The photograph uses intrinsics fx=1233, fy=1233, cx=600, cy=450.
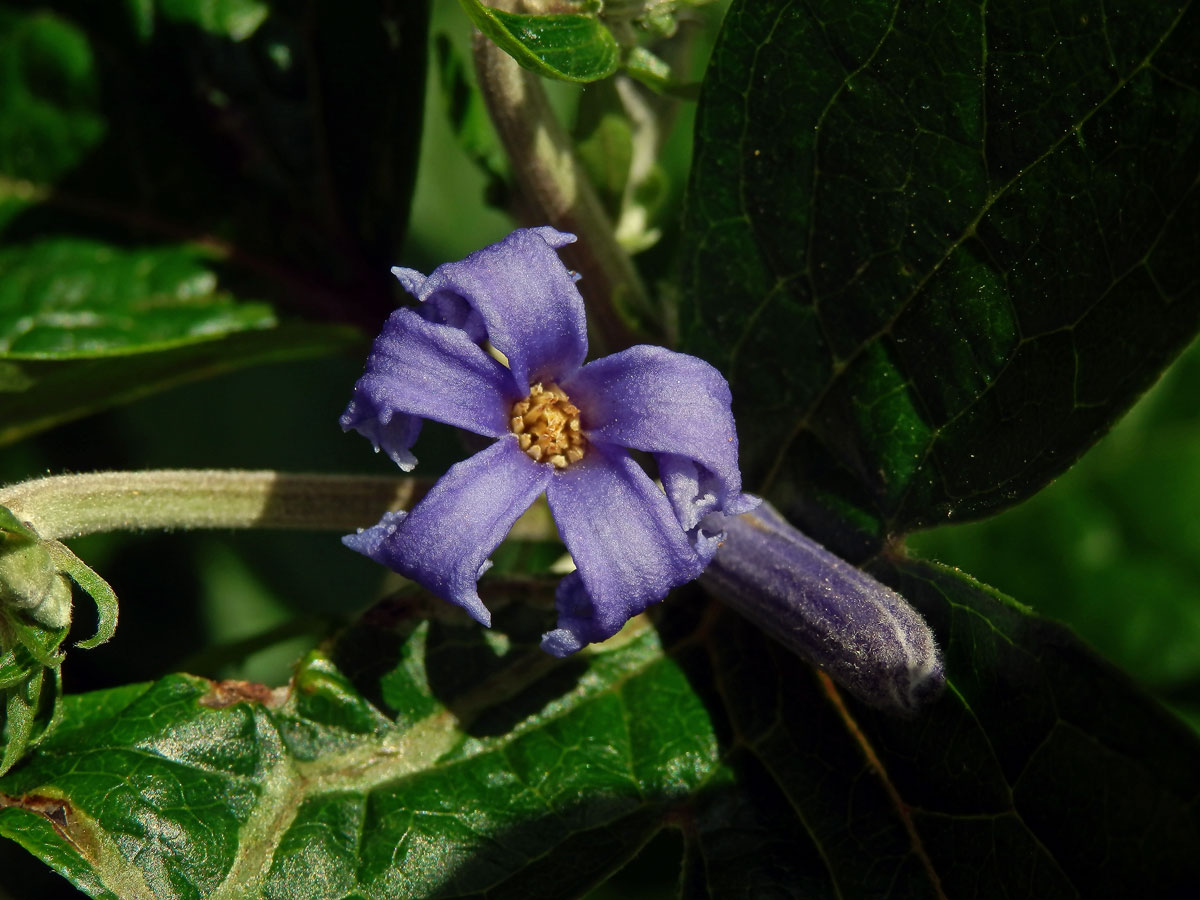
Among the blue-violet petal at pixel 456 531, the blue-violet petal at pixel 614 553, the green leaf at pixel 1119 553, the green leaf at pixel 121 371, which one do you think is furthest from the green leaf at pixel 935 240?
the green leaf at pixel 1119 553

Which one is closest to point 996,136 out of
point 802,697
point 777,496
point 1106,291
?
point 1106,291

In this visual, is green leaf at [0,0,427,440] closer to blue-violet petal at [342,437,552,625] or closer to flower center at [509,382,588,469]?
flower center at [509,382,588,469]

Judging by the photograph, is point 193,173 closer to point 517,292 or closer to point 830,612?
point 517,292

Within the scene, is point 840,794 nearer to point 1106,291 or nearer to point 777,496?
point 777,496

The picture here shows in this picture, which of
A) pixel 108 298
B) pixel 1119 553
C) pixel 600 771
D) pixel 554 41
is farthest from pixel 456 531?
pixel 1119 553

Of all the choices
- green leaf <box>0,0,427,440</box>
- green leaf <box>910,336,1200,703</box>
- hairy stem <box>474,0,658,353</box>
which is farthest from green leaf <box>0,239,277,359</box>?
green leaf <box>910,336,1200,703</box>
